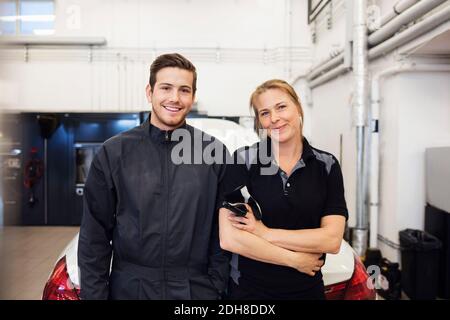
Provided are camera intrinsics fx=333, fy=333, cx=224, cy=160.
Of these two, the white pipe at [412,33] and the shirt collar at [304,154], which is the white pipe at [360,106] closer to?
the white pipe at [412,33]

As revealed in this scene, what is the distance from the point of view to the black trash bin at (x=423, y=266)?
2.28 m

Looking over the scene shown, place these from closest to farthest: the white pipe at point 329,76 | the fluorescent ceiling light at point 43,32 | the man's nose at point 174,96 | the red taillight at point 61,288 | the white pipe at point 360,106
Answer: the man's nose at point 174,96
the red taillight at point 61,288
the white pipe at point 360,106
the white pipe at point 329,76
the fluorescent ceiling light at point 43,32

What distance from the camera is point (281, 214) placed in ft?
3.10

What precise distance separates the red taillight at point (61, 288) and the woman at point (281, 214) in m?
0.48

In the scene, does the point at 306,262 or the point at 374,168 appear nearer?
the point at 306,262

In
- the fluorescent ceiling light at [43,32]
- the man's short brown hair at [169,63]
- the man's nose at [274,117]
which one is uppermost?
the fluorescent ceiling light at [43,32]

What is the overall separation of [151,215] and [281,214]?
0.37 metres

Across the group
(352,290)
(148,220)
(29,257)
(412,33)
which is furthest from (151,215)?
(29,257)

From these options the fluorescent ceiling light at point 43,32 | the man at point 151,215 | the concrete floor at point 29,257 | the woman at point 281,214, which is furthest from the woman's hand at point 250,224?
the fluorescent ceiling light at point 43,32

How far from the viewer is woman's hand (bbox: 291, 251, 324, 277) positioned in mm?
933

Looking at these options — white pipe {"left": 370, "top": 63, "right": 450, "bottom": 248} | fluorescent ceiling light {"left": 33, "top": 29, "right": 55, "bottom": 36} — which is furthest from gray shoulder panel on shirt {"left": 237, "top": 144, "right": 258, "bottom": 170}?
fluorescent ceiling light {"left": 33, "top": 29, "right": 55, "bottom": 36}

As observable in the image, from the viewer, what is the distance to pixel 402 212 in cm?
260

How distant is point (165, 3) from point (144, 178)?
9.66ft

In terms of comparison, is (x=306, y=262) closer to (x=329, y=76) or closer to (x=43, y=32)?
(x=329, y=76)
